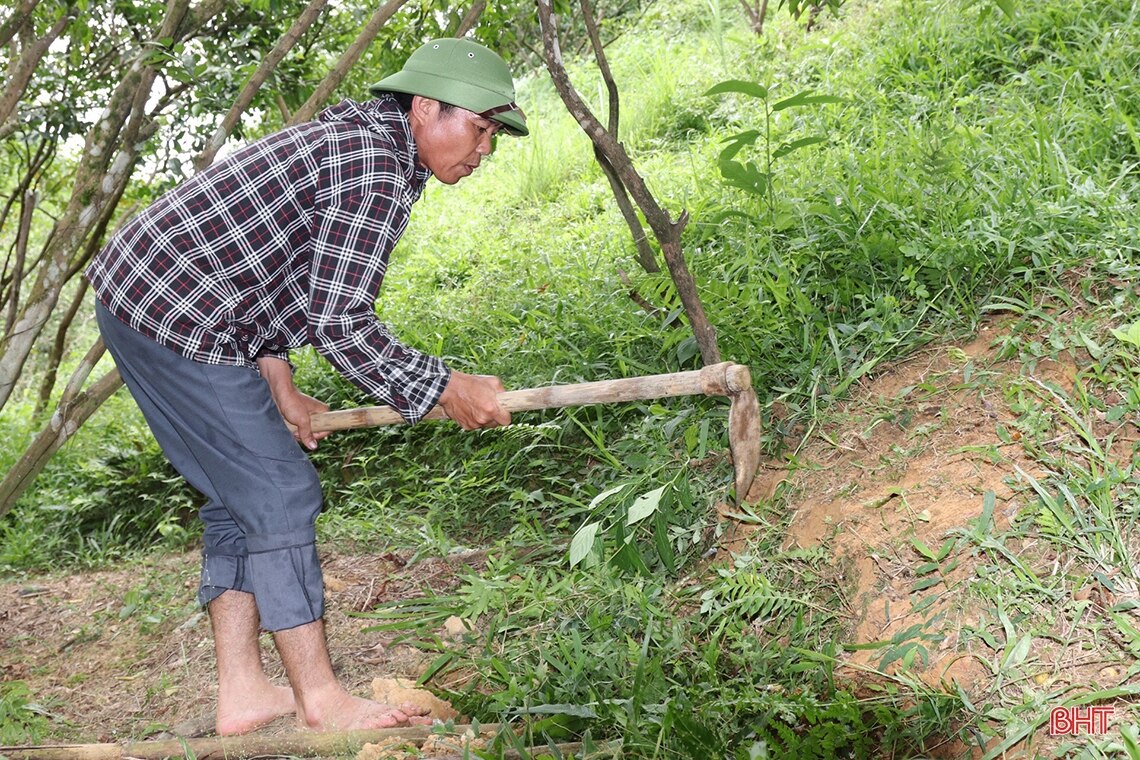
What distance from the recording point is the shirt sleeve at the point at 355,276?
233cm

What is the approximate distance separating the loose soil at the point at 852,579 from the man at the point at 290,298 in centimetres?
55

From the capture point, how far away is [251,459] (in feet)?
8.22

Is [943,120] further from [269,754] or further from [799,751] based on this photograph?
[269,754]

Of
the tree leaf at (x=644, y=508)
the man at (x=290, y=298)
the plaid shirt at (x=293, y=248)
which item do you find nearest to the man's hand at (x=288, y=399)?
the man at (x=290, y=298)

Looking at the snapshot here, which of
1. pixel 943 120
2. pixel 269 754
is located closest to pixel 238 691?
pixel 269 754

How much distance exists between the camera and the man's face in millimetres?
2467

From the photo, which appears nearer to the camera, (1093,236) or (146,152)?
(1093,236)

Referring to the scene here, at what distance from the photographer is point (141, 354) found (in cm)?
251

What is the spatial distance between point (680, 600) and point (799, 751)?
72cm

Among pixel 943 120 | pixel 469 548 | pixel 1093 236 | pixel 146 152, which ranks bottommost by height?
pixel 469 548

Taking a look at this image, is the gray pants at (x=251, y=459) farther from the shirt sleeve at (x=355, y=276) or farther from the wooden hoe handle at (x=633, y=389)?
the wooden hoe handle at (x=633, y=389)

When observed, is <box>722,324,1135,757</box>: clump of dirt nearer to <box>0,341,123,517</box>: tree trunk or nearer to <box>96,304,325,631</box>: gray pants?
<box>96,304,325,631</box>: gray pants

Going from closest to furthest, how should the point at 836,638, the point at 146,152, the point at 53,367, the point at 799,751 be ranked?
the point at 799,751, the point at 836,638, the point at 146,152, the point at 53,367

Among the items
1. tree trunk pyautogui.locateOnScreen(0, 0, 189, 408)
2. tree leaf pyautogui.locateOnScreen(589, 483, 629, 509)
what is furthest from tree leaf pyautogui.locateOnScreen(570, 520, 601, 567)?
tree trunk pyautogui.locateOnScreen(0, 0, 189, 408)
